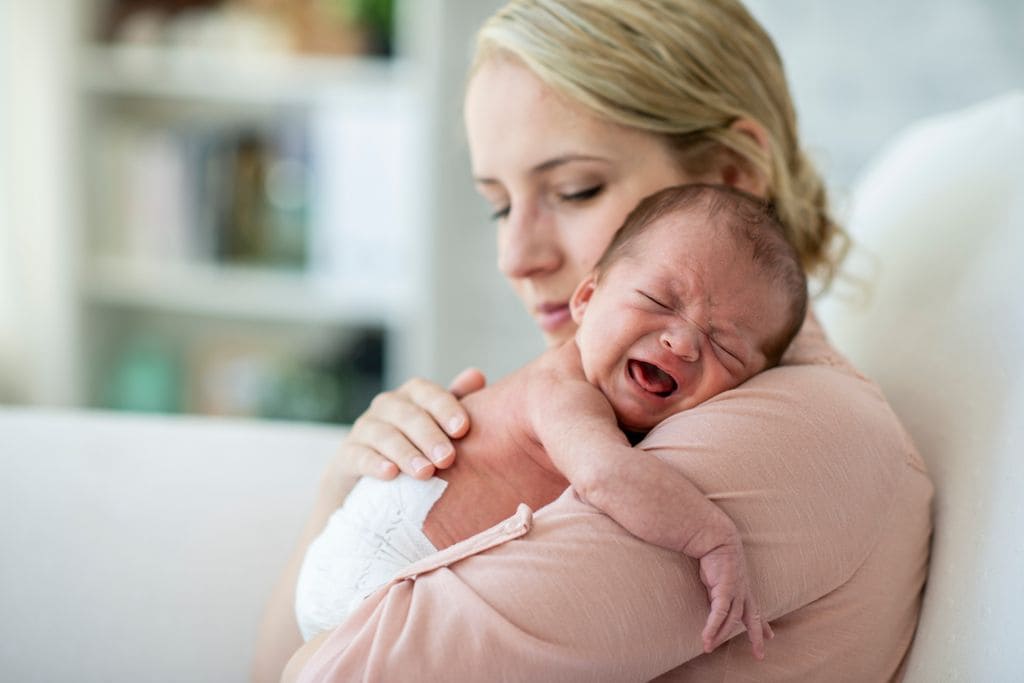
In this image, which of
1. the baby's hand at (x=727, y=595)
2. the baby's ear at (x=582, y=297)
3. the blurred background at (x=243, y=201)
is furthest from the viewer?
the blurred background at (x=243, y=201)

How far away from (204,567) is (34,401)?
2.12 metres

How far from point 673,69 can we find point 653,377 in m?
0.40

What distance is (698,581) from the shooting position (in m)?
0.71

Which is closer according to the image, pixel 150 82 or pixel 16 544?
pixel 16 544

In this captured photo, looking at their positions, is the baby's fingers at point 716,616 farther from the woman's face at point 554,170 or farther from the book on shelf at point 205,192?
the book on shelf at point 205,192

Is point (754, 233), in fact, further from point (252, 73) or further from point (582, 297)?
point (252, 73)

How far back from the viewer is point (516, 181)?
3.70ft

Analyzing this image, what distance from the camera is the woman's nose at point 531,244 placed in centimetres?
114

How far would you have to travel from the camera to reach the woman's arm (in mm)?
930

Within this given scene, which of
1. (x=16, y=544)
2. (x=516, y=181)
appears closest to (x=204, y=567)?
(x=16, y=544)

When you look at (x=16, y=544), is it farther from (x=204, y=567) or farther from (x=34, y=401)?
(x=34, y=401)

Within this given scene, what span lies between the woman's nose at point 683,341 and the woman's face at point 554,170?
28 centimetres

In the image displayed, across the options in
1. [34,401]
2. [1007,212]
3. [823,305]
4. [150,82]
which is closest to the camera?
[1007,212]

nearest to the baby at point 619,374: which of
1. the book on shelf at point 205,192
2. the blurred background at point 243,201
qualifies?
the blurred background at point 243,201
